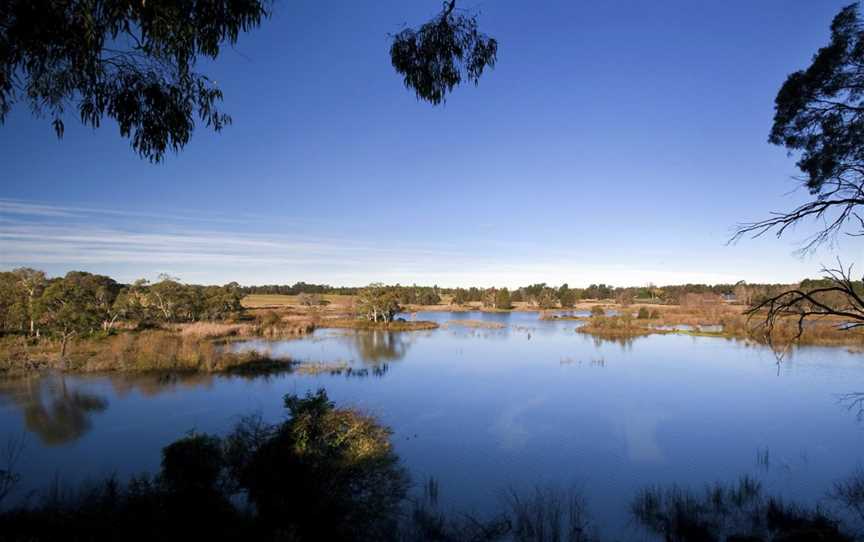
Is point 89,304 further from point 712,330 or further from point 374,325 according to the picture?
point 712,330

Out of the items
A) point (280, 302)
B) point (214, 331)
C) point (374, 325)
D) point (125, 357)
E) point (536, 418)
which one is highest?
point (280, 302)

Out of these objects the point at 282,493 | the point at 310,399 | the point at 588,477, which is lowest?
the point at 588,477

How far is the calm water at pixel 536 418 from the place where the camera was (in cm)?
1249

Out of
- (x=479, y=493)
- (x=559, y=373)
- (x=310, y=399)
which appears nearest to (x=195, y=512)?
(x=310, y=399)

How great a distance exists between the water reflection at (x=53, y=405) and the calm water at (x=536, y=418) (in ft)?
0.28

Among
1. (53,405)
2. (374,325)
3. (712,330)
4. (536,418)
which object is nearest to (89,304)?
(53,405)

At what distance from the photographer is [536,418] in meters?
17.9

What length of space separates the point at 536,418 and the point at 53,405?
1888 cm

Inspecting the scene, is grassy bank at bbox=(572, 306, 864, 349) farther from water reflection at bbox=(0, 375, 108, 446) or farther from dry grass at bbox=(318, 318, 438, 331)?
water reflection at bbox=(0, 375, 108, 446)

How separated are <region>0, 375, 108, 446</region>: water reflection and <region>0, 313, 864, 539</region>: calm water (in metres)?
0.09

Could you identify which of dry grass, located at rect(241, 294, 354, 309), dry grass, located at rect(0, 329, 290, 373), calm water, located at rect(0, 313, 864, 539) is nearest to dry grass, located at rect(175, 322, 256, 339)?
dry grass, located at rect(0, 329, 290, 373)

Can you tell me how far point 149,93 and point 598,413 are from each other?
18153mm

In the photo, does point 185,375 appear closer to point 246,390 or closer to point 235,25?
point 246,390

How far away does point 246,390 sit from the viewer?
2188 centimetres
